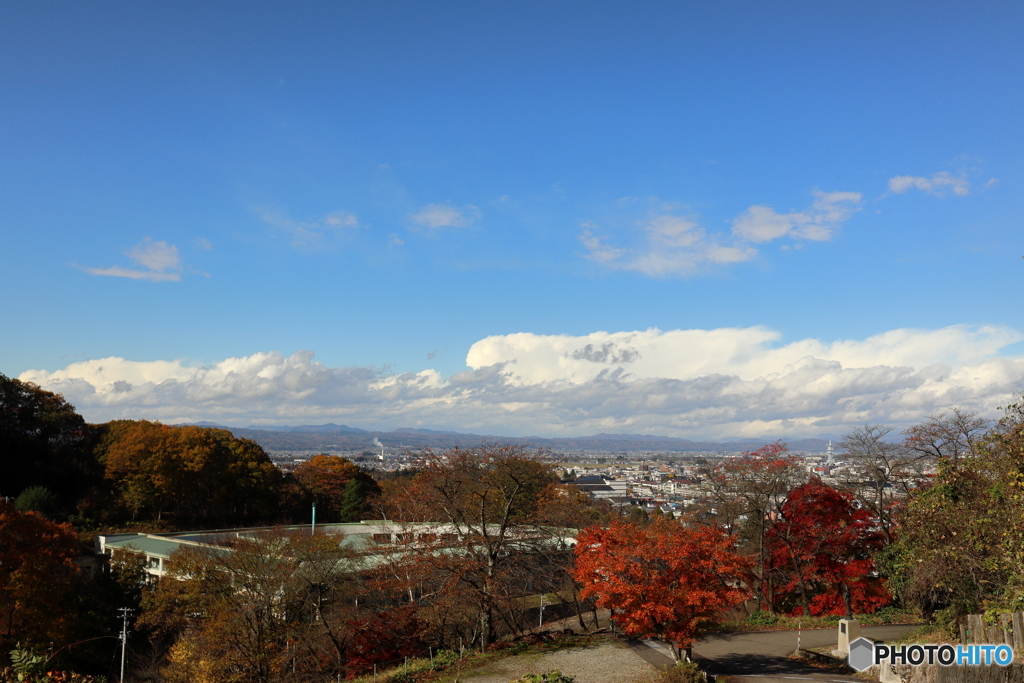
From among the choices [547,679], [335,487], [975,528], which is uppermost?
[975,528]

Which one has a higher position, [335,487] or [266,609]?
[266,609]

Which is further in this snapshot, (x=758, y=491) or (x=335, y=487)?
(x=335, y=487)

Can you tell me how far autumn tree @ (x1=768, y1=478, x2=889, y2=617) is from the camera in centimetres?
2422

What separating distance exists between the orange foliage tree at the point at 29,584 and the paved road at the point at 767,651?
20.8 meters

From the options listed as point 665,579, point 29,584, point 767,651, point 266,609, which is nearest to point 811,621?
point 767,651

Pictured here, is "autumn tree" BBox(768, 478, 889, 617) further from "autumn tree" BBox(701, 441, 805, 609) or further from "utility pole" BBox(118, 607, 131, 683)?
"utility pole" BBox(118, 607, 131, 683)

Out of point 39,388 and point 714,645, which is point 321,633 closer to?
point 714,645

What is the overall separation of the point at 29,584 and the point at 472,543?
49.3ft

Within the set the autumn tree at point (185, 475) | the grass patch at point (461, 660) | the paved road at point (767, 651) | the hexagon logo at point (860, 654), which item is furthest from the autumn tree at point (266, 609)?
the autumn tree at point (185, 475)

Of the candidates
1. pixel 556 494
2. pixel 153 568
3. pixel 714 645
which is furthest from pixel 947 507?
pixel 153 568

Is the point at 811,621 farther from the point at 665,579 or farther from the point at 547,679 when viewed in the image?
the point at 547,679

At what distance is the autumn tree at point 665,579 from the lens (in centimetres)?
1545

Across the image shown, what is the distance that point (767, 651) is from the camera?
19.6 metres

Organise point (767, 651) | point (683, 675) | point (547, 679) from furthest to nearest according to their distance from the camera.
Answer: point (767, 651) → point (683, 675) → point (547, 679)
